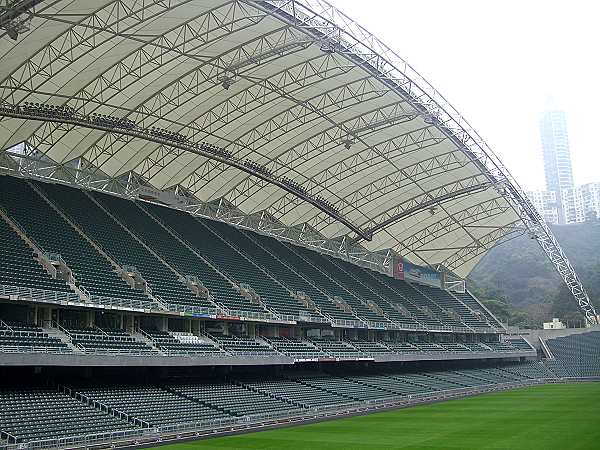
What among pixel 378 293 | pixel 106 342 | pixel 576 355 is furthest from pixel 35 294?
pixel 576 355

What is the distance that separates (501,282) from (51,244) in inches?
4376

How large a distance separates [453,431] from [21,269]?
68.5 ft

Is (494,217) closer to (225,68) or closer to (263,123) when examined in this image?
(263,123)

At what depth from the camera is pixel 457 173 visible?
5406 cm

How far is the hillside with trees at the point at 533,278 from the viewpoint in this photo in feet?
349

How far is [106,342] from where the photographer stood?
3028cm

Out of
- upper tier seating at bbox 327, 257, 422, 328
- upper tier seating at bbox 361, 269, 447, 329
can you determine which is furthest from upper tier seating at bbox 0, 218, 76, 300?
upper tier seating at bbox 361, 269, 447, 329

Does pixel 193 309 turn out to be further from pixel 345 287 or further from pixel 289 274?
pixel 345 287

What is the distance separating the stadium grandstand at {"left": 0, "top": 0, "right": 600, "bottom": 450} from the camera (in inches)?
1147

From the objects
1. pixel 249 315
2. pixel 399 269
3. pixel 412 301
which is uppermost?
pixel 399 269

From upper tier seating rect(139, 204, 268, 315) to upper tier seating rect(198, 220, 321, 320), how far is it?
1.45 metres

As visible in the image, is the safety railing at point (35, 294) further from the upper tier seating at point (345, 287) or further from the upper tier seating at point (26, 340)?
the upper tier seating at point (345, 287)

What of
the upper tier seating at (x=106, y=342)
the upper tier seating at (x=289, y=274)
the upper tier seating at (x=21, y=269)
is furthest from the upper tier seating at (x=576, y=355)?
the upper tier seating at (x=21, y=269)

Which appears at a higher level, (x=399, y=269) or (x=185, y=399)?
(x=399, y=269)
